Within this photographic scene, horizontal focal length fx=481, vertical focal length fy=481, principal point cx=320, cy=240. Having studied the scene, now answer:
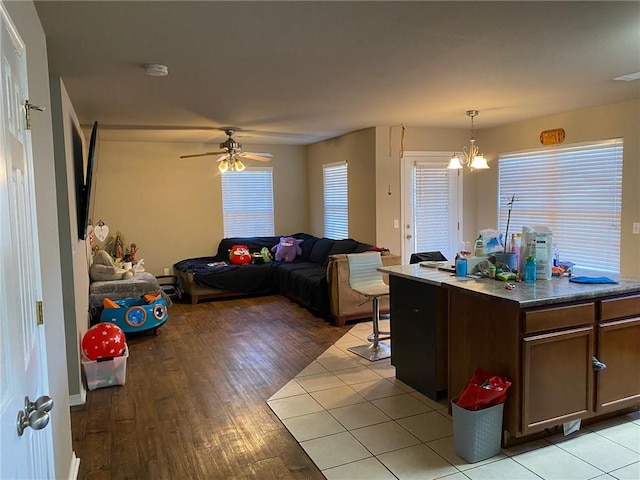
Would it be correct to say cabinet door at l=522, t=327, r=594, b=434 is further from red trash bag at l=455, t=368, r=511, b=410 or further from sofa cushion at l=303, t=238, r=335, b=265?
sofa cushion at l=303, t=238, r=335, b=265

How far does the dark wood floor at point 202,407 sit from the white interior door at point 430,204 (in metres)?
1.88

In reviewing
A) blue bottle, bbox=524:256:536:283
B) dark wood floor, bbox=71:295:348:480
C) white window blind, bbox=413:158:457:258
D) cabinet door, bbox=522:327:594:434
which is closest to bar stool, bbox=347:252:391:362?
dark wood floor, bbox=71:295:348:480

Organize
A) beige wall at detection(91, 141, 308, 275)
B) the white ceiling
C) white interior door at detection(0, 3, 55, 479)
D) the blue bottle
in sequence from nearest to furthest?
white interior door at detection(0, 3, 55, 479) → the white ceiling → the blue bottle → beige wall at detection(91, 141, 308, 275)

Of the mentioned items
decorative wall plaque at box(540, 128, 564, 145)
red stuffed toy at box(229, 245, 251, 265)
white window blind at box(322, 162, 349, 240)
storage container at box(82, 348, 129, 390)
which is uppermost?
decorative wall plaque at box(540, 128, 564, 145)

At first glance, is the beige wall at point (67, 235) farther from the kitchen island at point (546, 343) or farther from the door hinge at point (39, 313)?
the kitchen island at point (546, 343)

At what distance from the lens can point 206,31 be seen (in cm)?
259

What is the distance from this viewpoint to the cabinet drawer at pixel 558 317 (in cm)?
257

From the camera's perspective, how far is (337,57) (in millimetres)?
3080

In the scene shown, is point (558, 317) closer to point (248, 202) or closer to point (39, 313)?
point (39, 313)

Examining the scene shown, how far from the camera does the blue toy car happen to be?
4.92 meters

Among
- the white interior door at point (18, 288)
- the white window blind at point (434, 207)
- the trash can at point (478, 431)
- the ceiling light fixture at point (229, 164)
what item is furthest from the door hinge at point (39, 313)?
the white window blind at point (434, 207)

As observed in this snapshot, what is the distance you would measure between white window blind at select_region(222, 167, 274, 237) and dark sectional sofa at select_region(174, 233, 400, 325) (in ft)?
0.91

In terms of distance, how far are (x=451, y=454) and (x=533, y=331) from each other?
839mm

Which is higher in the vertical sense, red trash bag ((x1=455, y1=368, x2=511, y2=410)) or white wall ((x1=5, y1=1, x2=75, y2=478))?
white wall ((x1=5, y1=1, x2=75, y2=478))
